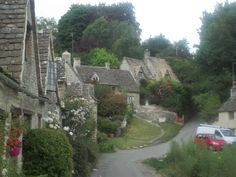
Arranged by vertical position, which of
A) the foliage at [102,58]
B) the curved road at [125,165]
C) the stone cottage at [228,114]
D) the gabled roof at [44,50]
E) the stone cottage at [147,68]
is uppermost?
the foliage at [102,58]

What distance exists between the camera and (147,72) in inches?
3285

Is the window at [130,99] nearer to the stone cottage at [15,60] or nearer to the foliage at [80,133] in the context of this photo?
the foliage at [80,133]

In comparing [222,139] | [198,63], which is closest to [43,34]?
[222,139]

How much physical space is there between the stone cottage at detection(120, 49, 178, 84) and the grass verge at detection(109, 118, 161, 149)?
14940mm

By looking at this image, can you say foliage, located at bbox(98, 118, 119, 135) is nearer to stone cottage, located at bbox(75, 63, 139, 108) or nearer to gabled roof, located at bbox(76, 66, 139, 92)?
stone cottage, located at bbox(75, 63, 139, 108)

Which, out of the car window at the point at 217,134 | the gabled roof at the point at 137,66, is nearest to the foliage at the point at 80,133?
the car window at the point at 217,134

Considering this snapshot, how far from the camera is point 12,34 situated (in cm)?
1416

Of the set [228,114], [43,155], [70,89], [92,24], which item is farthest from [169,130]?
[43,155]

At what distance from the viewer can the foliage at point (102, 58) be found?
87.1m

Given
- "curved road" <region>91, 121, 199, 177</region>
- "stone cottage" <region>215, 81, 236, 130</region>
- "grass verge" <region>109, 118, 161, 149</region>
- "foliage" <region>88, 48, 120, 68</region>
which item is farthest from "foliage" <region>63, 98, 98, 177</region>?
"foliage" <region>88, 48, 120, 68</region>

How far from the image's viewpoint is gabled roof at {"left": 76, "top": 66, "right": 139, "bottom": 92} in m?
72.2

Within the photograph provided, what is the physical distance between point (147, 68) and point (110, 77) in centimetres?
1199

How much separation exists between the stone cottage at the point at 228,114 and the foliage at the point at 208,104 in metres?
1.82

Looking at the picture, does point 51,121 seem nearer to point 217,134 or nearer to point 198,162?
point 198,162
